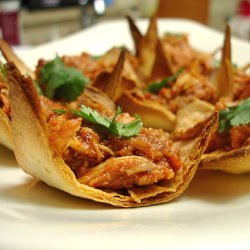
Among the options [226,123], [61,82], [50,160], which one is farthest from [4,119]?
[226,123]

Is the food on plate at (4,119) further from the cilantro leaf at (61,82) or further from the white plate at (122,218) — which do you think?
the cilantro leaf at (61,82)

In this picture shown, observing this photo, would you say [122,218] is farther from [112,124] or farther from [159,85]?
[159,85]

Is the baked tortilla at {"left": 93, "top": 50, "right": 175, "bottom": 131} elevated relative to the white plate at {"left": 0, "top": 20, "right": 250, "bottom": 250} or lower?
lower

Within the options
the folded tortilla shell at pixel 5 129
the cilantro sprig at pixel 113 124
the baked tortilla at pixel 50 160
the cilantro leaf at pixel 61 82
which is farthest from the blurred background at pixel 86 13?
the baked tortilla at pixel 50 160

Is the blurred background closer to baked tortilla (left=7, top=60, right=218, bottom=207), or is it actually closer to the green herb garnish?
the green herb garnish

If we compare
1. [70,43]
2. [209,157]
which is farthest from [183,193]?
[70,43]

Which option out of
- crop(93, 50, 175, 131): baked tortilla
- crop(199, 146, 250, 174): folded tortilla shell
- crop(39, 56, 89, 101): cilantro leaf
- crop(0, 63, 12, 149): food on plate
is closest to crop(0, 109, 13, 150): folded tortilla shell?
crop(0, 63, 12, 149): food on plate
